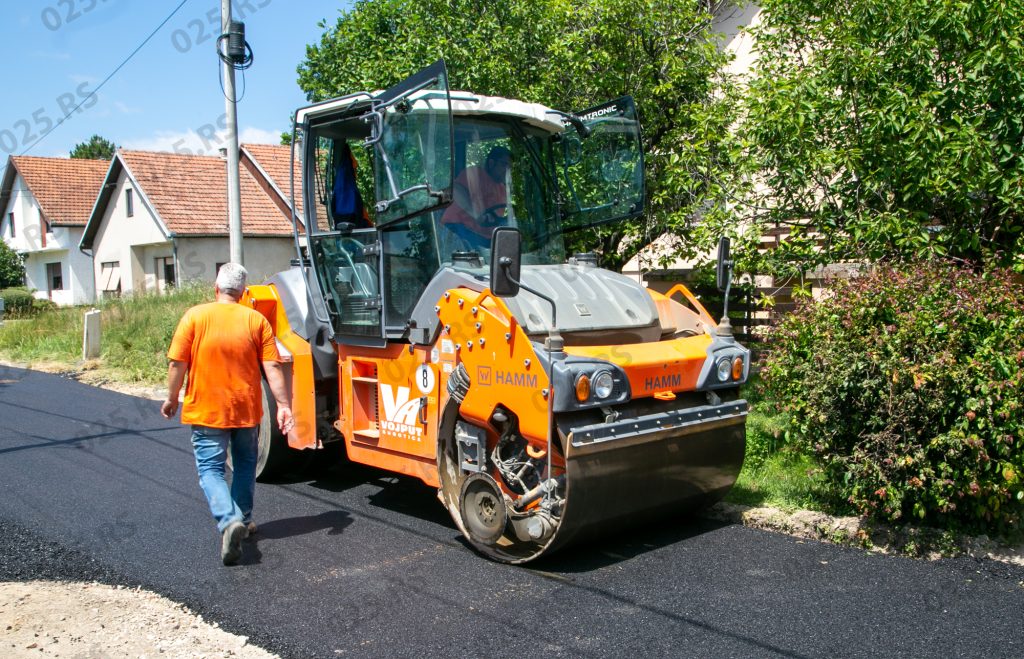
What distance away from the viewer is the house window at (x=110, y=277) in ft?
108

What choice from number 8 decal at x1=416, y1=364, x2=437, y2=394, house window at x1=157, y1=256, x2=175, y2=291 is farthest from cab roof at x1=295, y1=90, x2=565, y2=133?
house window at x1=157, y1=256, x2=175, y2=291

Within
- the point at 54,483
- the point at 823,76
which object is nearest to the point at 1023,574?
the point at 823,76

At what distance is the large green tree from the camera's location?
32.8ft

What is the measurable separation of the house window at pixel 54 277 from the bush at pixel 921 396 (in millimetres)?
39899

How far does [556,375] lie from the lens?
4.84m

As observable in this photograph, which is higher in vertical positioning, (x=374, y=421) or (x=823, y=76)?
(x=823, y=76)

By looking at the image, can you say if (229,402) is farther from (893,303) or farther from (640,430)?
(893,303)

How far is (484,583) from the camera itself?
5.05m

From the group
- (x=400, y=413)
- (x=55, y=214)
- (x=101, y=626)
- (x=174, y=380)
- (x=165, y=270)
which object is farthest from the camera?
(x=55, y=214)

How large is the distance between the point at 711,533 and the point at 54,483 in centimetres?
507

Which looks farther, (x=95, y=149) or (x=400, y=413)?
(x=95, y=149)

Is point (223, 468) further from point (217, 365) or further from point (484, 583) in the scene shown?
point (484, 583)

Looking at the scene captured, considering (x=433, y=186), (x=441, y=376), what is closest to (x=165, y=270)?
(x=441, y=376)

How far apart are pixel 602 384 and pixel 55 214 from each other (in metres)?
36.8
